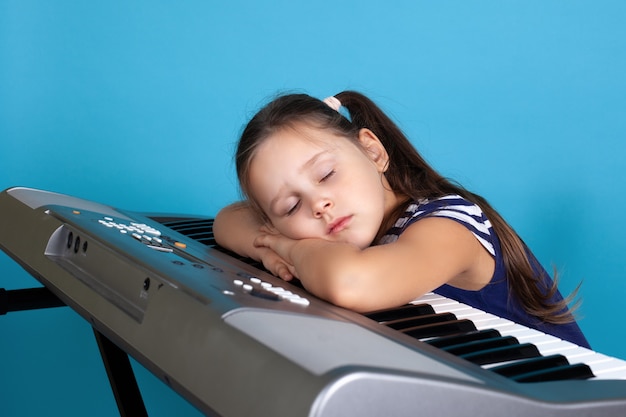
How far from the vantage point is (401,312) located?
3.92 feet

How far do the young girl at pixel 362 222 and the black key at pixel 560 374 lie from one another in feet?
1.04

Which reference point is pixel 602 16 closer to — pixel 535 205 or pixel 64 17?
pixel 535 205

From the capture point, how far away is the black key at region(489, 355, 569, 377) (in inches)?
36.8

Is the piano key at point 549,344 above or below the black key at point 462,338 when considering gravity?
above

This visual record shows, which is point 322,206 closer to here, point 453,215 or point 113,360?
point 453,215

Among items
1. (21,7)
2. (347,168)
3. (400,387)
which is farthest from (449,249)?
(21,7)

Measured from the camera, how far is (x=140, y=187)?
9.70 ft

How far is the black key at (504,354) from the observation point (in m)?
0.96

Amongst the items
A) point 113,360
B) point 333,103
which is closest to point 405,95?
point 333,103

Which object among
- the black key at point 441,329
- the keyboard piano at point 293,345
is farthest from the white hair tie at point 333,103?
the black key at point 441,329

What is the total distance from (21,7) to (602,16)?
207 cm

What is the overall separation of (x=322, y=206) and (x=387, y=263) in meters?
0.29

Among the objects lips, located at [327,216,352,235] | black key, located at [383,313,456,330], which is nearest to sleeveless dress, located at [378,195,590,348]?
lips, located at [327,216,352,235]

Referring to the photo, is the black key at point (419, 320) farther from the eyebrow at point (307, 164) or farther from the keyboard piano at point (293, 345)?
the eyebrow at point (307, 164)
